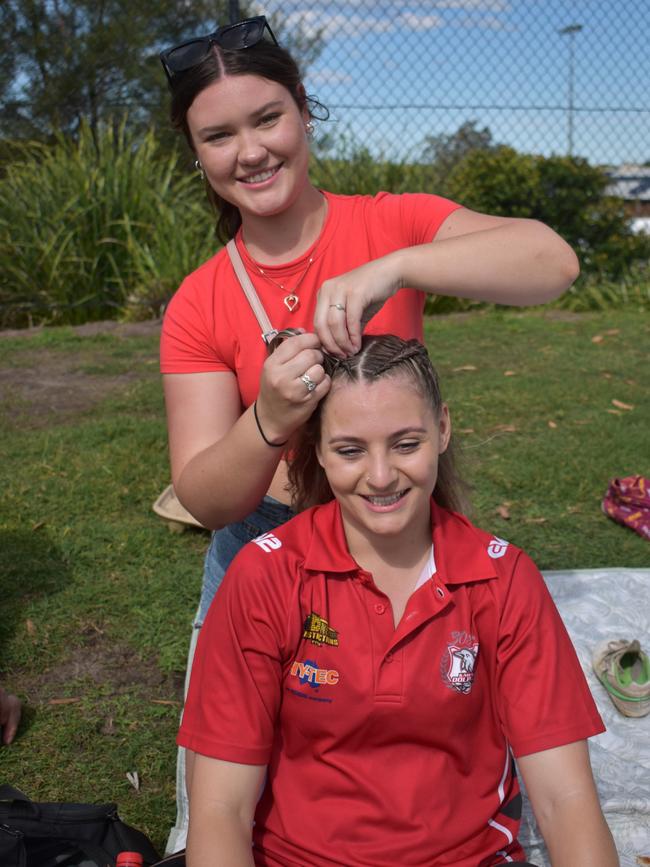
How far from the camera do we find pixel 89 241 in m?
9.09

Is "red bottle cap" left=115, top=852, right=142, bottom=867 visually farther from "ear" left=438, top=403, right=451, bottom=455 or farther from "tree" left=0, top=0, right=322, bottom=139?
"tree" left=0, top=0, right=322, bottom=139

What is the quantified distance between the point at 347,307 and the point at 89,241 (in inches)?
304

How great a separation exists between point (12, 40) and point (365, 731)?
11099mm

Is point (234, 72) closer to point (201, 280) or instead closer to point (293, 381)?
point (201, 280)

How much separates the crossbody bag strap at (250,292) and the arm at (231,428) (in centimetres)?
21

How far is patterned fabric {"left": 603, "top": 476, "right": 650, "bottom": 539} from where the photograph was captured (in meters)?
4.38

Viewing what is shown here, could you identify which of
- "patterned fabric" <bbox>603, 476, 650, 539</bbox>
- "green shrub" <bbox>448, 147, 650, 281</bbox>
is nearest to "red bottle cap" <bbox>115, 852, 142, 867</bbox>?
"patterned fabric" <bbox>603, 476, 650, 539</bbox>

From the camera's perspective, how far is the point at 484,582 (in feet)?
6.30

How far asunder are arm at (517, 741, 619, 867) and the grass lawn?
858 mm

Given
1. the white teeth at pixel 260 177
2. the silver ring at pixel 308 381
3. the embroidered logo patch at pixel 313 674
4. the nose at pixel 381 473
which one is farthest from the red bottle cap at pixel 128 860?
the white teeth at pixel 260 177

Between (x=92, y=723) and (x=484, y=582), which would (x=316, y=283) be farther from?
(x=92, y=723)

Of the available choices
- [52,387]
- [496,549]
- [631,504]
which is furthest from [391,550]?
[52,387]

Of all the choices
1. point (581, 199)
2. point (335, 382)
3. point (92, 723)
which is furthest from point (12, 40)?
point (335, 382)

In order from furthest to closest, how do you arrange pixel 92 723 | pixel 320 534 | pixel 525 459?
1. pixel 525 459
2. pixel 92 723
3. pixel 320 534
